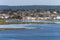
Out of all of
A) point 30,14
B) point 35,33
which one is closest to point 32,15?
point 30,14

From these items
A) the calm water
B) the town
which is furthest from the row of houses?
the calm water

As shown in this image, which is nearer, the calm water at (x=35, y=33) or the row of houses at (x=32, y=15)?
the calm water at (x=35, y=33)

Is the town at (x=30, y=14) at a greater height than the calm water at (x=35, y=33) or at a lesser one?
greater

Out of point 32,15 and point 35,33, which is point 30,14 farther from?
point 35,33

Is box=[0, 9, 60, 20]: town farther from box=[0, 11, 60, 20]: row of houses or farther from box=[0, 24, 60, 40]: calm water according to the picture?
box=[0, 24, 60, 40]: calm water

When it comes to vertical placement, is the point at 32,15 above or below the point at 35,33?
above

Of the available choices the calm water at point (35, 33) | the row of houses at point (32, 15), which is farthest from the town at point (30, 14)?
the calm water at point (35, 33)

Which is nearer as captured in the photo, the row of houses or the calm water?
the calm water

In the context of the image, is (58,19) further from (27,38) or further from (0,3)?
(0,3)

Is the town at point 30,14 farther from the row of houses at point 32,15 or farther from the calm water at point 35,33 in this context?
the calm water at point 35,33

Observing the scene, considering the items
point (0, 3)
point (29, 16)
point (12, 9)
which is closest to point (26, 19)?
point (29, 16)
